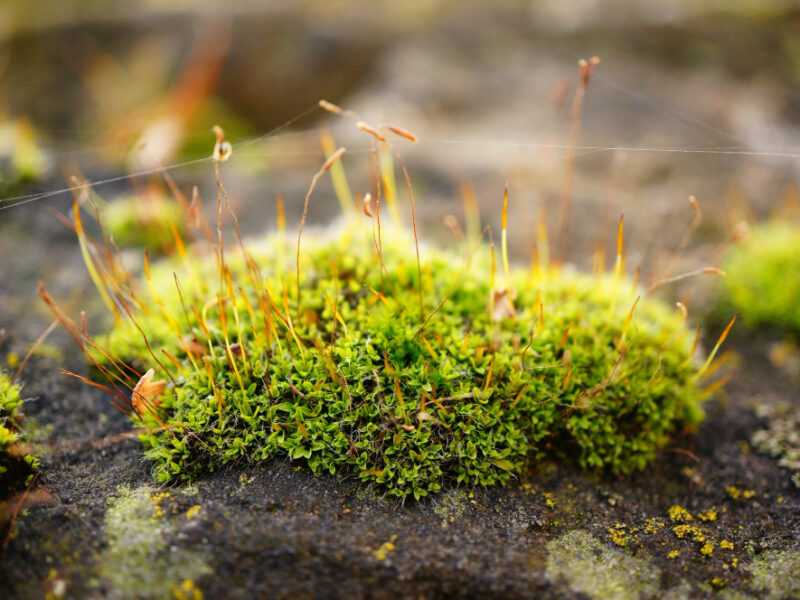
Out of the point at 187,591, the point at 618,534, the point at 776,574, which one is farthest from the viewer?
the point at 618,534

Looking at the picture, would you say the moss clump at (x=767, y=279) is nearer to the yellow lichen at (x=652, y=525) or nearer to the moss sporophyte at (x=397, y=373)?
the moss sporophyte at (x=397, y=373)

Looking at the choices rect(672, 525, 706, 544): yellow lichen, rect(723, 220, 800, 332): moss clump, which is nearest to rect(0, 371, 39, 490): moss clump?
rect(672, 525, 706, 544): yellow lichen

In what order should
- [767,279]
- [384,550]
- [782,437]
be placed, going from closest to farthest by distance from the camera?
[384,550] < [782,437] < [767,279]

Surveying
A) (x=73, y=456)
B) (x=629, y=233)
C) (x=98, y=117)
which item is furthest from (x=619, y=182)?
(x=98, y=117)

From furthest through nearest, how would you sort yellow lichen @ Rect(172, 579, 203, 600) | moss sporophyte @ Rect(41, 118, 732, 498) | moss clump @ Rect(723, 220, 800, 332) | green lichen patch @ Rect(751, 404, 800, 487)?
moss clump @ Rect(723, 220, 800, 332) → green lichen patch @ Rect(751, 404, 800, 487) → moss sporophyte @ Rect(41, 118, 732, 498) → yellow lichen @ Rect(172, 579, 203, 600)

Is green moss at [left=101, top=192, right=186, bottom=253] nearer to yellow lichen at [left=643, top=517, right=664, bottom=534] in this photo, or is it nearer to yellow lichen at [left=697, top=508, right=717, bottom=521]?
yellow lichen at [left=643, top=517, right=664, bottom=534]

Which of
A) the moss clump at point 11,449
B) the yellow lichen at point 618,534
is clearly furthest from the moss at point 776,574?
the moss clump at point 11,449

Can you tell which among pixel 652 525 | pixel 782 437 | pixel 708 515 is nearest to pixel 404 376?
pixel 652 525

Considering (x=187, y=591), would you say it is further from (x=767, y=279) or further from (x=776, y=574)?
(x=767, y=279)
